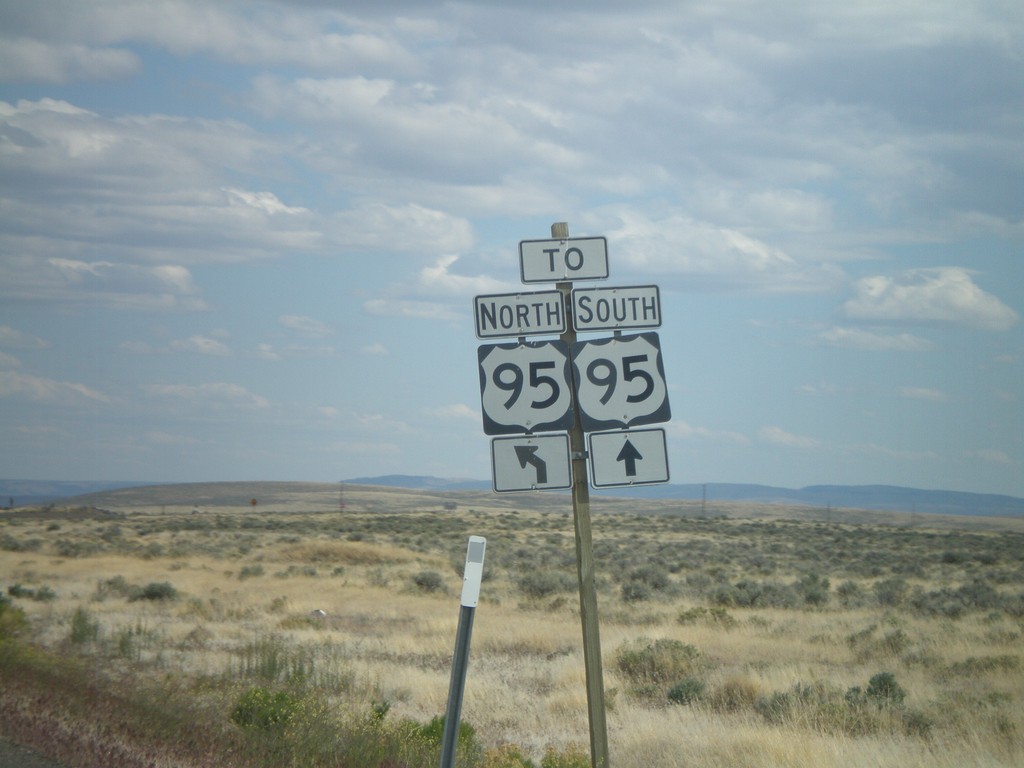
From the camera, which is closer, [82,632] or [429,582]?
[82,632]

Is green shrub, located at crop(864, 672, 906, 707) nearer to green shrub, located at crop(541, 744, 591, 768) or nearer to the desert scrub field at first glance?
the desert scrub field

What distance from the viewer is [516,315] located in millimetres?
7621

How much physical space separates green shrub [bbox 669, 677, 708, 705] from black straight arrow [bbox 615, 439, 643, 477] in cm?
618

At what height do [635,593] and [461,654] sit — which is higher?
[461,654]

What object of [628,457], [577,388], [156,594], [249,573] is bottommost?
[249,573]

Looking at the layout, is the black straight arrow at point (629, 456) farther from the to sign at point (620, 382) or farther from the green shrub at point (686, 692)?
the green shrub at point (686, 692)

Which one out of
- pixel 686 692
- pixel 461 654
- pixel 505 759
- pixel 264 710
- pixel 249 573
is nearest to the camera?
pixel 461 654

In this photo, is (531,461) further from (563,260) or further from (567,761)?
(567,761)

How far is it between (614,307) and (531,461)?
1351mm

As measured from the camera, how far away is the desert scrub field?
26.8 ft

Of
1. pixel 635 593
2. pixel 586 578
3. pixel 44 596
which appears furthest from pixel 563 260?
pixel 44 596

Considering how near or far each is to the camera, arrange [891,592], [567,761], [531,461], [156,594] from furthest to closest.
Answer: [891,592] → [156,594] → [567,761] → [531,461]

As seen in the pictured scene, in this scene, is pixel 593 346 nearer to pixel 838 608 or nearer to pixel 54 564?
pixel 838 608

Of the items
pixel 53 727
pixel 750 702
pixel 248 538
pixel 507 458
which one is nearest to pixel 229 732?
pixel 53 727
